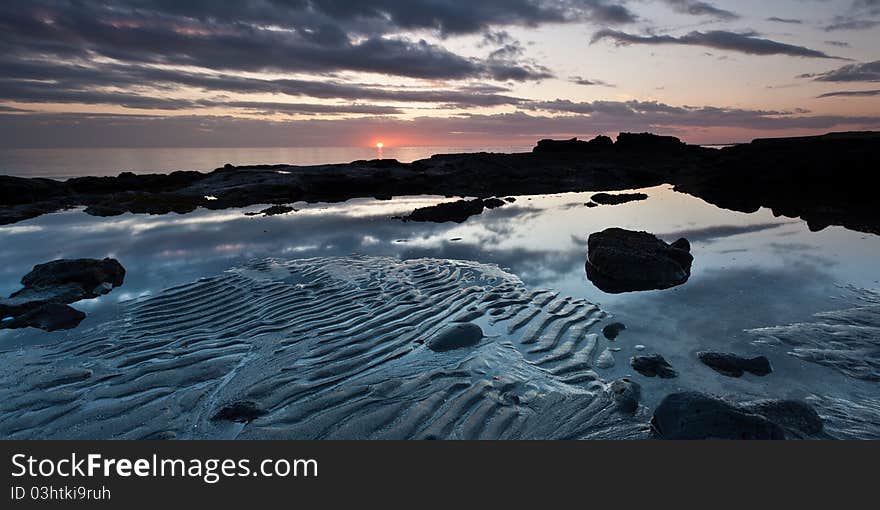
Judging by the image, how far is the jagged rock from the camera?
30.8m

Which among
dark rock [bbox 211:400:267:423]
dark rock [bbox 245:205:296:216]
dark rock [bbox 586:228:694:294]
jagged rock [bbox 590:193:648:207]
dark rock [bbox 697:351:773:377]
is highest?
jagged rock [bbox 590:193:648:207]

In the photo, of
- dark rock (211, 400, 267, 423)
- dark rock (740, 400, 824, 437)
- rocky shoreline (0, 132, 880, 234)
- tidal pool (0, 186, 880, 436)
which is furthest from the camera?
rocky shoreline (0, 132, 880, 234)

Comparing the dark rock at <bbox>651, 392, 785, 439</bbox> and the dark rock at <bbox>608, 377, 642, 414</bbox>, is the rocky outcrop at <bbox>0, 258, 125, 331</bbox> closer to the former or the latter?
the dark rock at <bbox>608, 377, 642, 414</bbox>

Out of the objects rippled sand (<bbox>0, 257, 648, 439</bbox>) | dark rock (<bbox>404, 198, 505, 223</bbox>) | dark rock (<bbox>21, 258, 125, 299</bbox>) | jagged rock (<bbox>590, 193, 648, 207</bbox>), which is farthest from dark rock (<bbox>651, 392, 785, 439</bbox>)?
jagged rock (<bbox>590, 193, 648, 207</bbox>)

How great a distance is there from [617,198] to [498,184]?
1203 centimetres

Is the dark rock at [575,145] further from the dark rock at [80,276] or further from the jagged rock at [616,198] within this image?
the dark rock at [80,276]

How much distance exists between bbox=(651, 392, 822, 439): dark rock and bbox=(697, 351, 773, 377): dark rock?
1193 mm

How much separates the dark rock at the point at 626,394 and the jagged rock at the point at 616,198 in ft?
83.5

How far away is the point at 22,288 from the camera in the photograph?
1152 centimetres

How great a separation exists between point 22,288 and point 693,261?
1871 centimetres

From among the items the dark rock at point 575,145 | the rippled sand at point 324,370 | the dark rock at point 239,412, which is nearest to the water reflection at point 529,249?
the rippled sand at point 324,370

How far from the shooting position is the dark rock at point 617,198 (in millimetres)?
30856

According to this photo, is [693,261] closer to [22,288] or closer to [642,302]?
[642,302]

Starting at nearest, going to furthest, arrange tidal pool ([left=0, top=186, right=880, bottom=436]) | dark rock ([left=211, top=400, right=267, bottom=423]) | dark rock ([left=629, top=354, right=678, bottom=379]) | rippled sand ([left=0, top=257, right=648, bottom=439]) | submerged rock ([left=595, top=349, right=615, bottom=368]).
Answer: rippled sand ([left=0, top=257, right=648, bottom=439])
dark rock ([left=211, top=400, right=267, bottom=423])
dark rock ([left=629, top=354, right=678, bottom=379])
submerged rock ([left=595, top=349, right=615, bottom=368])
tidal pool ([left=0, top=186, right=880, bottom=436])
